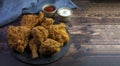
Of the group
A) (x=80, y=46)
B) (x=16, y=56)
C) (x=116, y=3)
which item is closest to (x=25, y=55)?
(x=16, y=56)

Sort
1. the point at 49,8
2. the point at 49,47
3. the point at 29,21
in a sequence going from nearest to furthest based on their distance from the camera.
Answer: the point at 49,47
the point at 29,21
the point at 49,8

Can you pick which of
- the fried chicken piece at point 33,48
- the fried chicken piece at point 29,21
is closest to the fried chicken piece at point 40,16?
the fried chicken piece at point 29,21

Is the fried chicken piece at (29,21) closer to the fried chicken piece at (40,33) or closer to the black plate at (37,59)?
the fried chicken piece at (40,33)

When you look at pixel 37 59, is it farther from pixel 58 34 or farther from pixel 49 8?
pixel 49 8

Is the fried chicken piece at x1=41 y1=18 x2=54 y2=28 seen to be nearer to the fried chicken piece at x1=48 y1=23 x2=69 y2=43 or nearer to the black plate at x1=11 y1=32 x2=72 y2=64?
the fried chicken piece at x1=48 y1=23 x2=69 y2=43

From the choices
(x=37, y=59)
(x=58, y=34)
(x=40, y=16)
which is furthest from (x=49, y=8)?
(x=37, y=59)

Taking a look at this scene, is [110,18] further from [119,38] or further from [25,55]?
[25,55]
